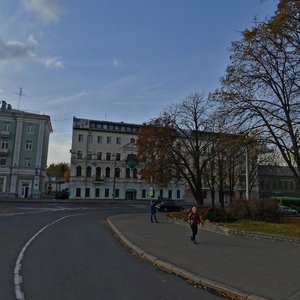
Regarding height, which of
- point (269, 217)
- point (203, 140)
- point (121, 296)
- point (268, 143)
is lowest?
point (121, 296)

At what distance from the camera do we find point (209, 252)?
12766 millimetres

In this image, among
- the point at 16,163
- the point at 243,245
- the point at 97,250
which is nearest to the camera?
the point at 97,250

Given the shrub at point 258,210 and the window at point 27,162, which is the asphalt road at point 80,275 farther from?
the window at point 27,162

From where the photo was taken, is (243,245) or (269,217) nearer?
(243,245)

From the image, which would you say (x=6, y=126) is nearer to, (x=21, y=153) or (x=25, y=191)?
(x=21, y=153)

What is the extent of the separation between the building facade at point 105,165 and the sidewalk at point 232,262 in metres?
62.5

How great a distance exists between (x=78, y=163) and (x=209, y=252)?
6949cm

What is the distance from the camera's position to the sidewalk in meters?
7.89

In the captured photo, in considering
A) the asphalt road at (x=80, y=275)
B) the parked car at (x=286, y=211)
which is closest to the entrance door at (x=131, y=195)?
the parked car at (x=286, y=211)

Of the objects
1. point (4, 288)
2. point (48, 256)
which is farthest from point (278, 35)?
point (4, 288)

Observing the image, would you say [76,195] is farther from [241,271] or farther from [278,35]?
[241,271]

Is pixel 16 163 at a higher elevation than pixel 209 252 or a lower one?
higher

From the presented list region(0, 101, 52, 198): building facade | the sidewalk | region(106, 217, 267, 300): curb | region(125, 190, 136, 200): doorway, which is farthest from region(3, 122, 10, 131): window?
region(106, 217, 267, 300): curb

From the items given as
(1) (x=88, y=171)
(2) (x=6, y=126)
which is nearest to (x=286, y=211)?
(1) (x=88, y=171)
